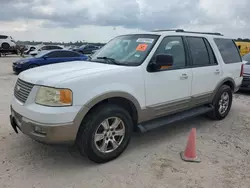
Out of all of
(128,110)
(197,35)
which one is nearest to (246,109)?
(197,35)

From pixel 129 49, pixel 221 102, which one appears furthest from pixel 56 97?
pixel 221 102

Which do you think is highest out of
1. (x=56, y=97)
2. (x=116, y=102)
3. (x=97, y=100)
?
(x=56, y=97)

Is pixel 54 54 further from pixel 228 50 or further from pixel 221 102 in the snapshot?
pixel 221 102

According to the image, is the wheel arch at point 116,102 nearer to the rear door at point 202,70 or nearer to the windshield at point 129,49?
the windshield at point 129,49

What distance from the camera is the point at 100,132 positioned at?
3387mm

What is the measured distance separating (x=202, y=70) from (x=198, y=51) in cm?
39

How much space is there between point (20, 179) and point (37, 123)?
2.46 feet

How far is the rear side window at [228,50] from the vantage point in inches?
209

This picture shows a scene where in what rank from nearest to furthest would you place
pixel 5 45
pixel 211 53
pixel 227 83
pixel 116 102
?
pixel 116 102
pixel 211 53
pixel 227 83
pixel 5 45

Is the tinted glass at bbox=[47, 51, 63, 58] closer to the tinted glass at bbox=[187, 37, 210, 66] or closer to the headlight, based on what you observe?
the tinted glass at bbox=[187, 37, 210, 66]

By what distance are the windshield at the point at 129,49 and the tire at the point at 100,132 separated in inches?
32.6

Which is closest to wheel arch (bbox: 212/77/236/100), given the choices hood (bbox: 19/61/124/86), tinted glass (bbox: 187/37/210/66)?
tinted glass (bbox: 187/37/210/66)

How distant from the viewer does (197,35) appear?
4.82m

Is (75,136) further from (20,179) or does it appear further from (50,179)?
(20,179)
